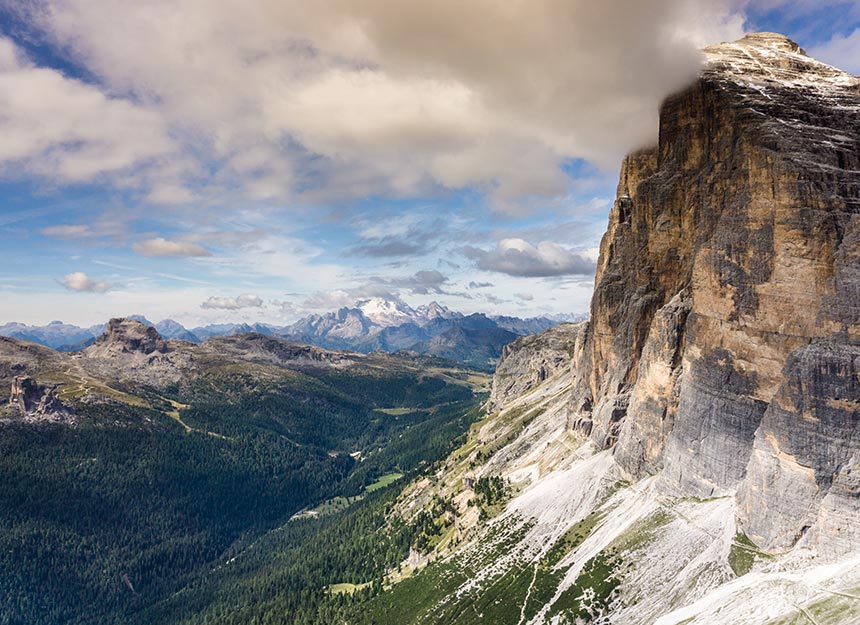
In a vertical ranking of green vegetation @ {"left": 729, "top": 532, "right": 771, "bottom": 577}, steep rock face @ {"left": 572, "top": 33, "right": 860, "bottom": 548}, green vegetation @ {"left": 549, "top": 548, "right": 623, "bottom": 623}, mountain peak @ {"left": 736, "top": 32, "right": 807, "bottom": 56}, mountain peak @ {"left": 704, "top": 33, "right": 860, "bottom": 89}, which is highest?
mountain peak @ {"left": 736, "top": 32, "right": 807, "bottom": 56}

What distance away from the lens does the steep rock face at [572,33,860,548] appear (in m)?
60.2

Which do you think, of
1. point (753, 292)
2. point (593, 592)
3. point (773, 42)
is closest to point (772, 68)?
point (773, 42)

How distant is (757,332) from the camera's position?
69500mm

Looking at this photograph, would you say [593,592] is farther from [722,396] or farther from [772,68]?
[772,68]

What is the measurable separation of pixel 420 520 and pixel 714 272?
12931cm

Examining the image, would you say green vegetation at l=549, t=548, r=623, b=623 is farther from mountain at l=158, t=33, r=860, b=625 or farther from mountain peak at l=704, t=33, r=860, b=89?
mountain peak at l=704, t=33, r=860, b=89

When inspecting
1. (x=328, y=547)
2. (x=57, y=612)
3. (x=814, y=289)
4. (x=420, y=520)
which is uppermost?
(x=814, y=289)

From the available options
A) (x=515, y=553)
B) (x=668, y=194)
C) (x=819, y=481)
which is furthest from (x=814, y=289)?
(x=515, y=553)

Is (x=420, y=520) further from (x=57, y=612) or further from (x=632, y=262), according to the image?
(x=57, y=612)

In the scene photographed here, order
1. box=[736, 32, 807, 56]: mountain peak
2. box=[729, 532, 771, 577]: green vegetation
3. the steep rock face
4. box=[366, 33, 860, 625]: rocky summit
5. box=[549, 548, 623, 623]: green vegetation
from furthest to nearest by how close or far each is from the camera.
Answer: box=[736, 32, 807, 56]: mountain peak < box=[549, 548, 623, 623]: green vegetation < box=[729, 532, 771, 577]: green vegetation < the steep rock face < box=[366, 33, 860, 625]: rocky summit

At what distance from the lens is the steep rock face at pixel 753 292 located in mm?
60188

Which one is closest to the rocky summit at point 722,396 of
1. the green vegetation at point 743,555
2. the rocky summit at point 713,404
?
the green vegetation at point 743,555

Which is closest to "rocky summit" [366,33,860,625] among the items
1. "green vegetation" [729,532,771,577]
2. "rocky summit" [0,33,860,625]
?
"green vegetation" [729,532,771,577]

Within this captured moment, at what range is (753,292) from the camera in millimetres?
70125
